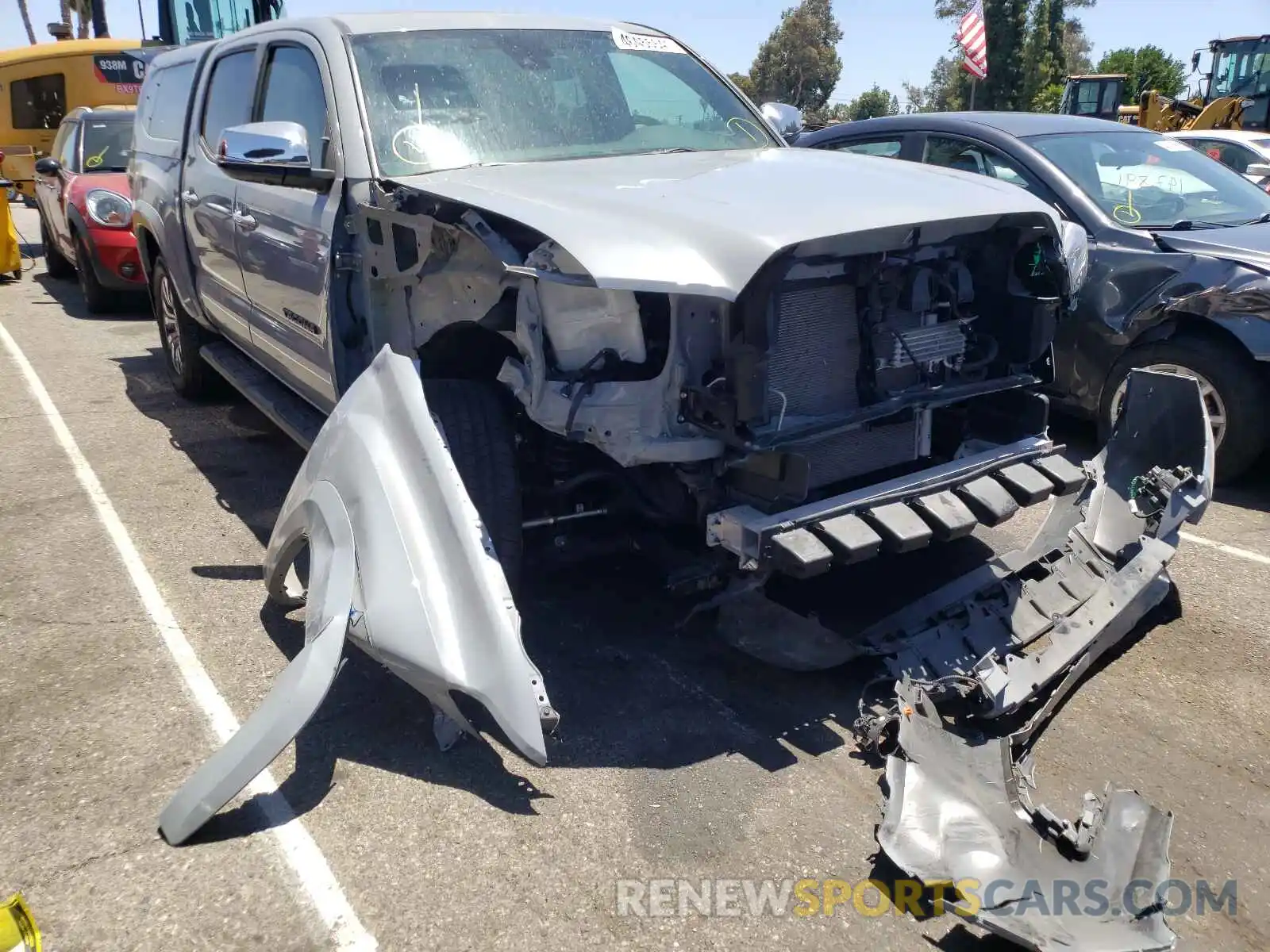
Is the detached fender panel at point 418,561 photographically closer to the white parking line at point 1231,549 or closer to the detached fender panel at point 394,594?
the detached fender panel at point 394,594

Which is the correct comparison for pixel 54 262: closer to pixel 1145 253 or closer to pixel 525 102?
pixel 525 102

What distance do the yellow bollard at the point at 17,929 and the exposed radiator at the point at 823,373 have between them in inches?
88.4

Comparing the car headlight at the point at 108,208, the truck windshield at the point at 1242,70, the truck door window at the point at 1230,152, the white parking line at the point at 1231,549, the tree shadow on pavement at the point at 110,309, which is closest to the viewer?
the white parking line at the point at 1231,549

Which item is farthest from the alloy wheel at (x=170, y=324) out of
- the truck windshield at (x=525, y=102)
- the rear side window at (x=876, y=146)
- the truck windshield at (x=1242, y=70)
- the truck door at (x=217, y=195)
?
the truck windshield at (x=1242, y=70)

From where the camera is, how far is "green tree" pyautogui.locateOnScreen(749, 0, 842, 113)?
193 ft

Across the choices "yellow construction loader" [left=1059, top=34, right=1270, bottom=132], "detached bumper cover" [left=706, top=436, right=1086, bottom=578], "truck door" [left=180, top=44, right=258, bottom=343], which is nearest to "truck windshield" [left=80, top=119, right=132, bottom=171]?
"truck door" [left=180, top=44, right=258, bottom=343]

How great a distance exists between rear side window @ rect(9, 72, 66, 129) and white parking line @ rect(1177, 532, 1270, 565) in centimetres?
1743

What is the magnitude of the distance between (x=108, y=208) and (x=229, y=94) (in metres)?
5.35

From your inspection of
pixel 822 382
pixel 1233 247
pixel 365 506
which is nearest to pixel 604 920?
pixel 365 506

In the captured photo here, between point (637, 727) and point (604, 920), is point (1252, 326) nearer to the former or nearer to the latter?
point (637, 727)

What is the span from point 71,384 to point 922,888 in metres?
7.05

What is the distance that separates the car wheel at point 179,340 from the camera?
261 inches

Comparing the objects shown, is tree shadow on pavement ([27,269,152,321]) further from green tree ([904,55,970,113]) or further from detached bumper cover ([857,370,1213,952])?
green tree ([904,55,970,113])

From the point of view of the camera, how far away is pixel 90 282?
1011 cm
